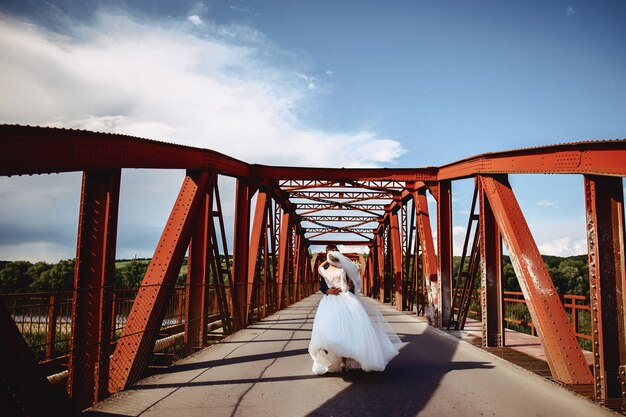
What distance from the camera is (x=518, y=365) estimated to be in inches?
273

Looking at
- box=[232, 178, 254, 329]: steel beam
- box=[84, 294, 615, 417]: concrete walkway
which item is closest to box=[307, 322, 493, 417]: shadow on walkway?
box=[84, 294, 615, 417]: concrete walkway

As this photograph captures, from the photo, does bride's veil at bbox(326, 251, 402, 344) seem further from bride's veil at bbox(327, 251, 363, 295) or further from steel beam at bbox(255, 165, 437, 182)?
steel beam at bbox(255, 165, 437, 182)

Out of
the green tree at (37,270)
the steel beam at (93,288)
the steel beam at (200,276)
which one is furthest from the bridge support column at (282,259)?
the green tree at (37,270)

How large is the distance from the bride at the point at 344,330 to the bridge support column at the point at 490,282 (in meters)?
3.17

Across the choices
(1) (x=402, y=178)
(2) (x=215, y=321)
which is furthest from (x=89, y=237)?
(1) (x=402, y=178)

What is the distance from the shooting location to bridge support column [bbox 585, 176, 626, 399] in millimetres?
5043

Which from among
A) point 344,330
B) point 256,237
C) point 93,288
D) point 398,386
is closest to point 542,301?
point 398,386

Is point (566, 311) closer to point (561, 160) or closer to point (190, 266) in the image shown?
point (561, 160)

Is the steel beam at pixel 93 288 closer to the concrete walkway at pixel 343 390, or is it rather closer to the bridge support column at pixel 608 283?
the concrete walkway at pixel 343 390

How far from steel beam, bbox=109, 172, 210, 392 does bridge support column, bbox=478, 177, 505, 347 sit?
563 cm

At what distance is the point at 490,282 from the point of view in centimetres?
889

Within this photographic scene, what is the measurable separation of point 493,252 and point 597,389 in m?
4.02

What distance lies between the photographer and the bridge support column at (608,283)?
5.04m

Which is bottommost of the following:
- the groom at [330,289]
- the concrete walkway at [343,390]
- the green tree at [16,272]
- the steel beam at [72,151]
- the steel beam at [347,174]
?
the concrete walkway at [343,390]
